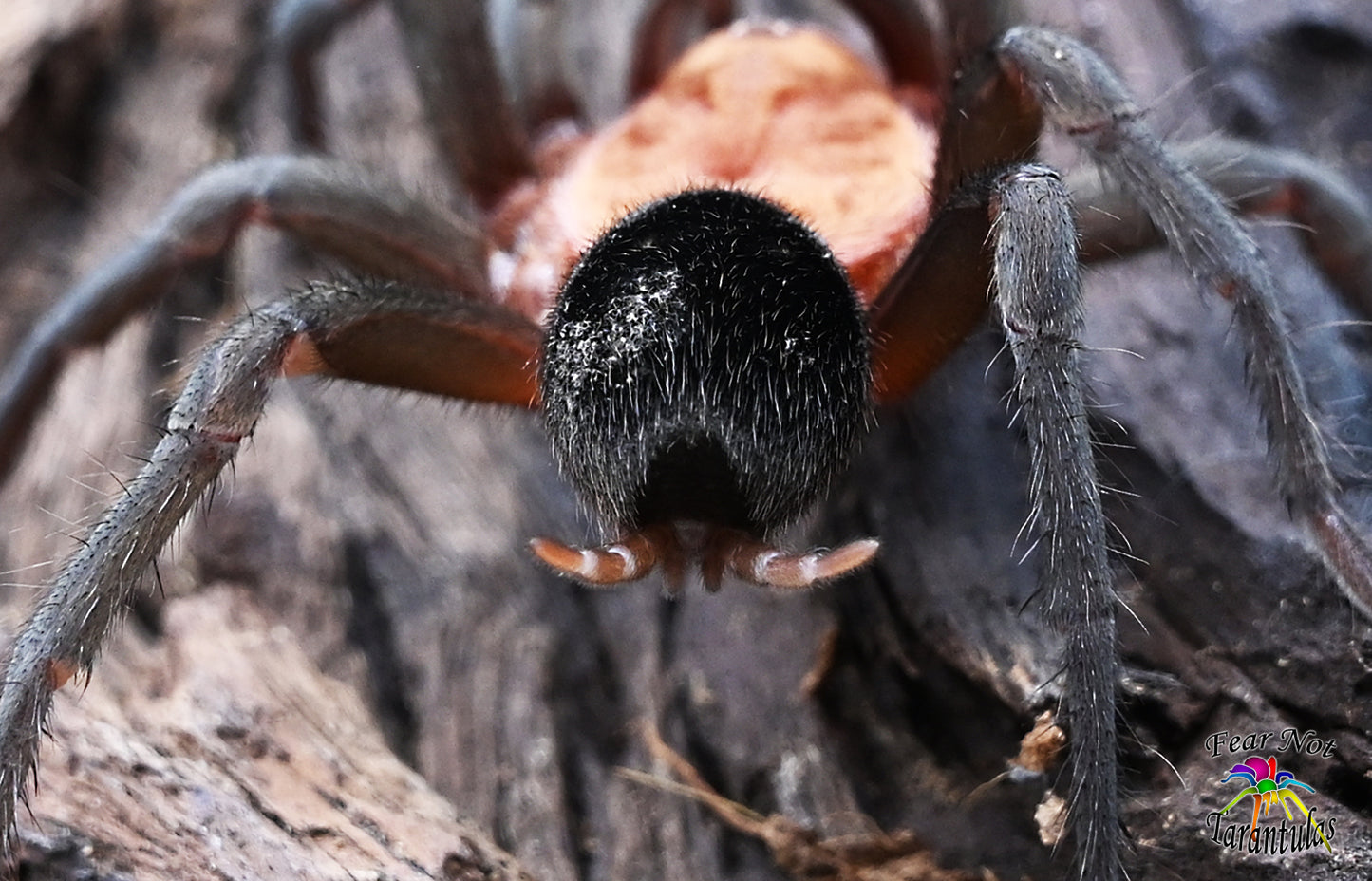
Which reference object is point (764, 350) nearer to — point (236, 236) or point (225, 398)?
point (225, 398)

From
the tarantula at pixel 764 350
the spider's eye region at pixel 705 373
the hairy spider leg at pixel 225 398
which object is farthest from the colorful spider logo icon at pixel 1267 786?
the hairy spider leg at pixel 225 398

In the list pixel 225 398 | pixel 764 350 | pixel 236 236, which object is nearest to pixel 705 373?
pixel 764 350

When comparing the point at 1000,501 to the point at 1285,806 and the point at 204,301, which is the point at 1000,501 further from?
the point at 204,301

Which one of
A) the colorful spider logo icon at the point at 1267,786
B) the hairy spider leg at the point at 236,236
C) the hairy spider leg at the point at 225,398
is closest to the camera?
the hairy spider leg at the point at 225,398

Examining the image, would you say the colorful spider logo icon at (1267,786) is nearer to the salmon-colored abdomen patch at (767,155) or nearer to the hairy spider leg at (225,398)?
the salmon-colored abdomen patch at (767,155)

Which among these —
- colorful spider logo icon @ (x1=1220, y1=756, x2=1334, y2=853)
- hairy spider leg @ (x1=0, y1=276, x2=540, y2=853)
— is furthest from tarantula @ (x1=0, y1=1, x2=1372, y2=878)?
colorful spider logo icon @ (x1=1220, y1=756, x2=1334, y2=853)

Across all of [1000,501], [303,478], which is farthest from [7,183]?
[1000,501]

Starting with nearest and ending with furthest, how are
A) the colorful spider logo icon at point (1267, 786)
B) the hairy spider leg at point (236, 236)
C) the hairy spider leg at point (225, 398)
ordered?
1. the hairy spider leg at point (225, 398)
2. the colorful spider logo icon at point (1267, 786)
3. the hairy spider leg at point (236, 236)
